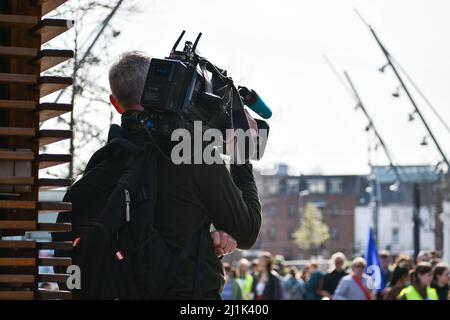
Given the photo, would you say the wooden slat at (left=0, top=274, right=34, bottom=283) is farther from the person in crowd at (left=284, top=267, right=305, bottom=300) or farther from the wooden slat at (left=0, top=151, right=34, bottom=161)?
the person in crowd at (left=284, top=267, right=305, bottom=300)

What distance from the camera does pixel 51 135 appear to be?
4035 mm

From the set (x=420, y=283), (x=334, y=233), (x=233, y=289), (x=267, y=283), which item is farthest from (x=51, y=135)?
(x=334, y=233)

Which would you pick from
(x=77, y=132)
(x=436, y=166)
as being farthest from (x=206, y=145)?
(x=436, y=166)

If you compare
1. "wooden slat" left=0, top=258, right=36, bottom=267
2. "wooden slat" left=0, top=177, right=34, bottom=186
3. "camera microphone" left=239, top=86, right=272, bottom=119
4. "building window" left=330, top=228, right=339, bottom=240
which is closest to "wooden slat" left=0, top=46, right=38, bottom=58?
"wooden slat" left=0, top=177, right=34, bottom=186

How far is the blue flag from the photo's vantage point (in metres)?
20.7

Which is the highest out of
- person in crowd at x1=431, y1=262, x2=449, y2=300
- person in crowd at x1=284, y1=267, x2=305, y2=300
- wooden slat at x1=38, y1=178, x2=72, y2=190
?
wooden slat at x1=38, y1=178, x2=72, y2=190

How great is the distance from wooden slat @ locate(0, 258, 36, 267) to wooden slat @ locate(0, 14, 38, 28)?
81 cm

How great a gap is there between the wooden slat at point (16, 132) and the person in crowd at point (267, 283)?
1628 centimetres

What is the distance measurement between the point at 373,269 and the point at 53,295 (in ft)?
58.8

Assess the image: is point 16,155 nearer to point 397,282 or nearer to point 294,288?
point 397,282

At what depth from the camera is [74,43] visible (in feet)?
59.0

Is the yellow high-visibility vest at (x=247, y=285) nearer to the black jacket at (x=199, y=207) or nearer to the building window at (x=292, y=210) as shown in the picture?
the black jacket at (x=199, y=207)

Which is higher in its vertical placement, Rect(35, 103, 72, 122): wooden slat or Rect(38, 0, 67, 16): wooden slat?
Rect(38, 0, 67, 16): wooden slat

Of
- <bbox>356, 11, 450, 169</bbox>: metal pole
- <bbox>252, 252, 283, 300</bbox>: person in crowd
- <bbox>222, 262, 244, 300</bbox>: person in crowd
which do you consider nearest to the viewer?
<bbox>252, 252, 283, 300</bbox>: person in crowd
